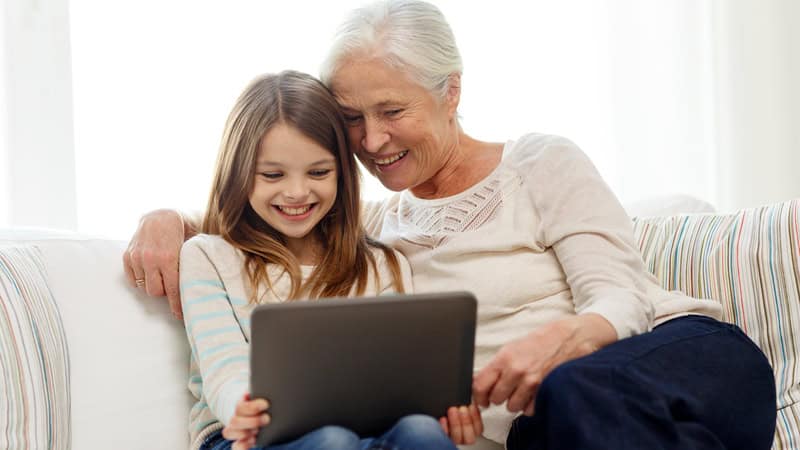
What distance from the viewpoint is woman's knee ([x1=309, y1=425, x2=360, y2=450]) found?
3.51 ft

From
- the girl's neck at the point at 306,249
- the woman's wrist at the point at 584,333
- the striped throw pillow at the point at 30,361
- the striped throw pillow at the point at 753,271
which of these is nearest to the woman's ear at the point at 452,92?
the girl's neck at the point at 306,249

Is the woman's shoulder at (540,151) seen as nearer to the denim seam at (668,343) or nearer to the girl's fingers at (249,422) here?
the denim seam at (668,343)

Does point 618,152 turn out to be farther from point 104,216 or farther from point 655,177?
point 104,216

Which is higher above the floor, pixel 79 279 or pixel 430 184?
pixel 430 184

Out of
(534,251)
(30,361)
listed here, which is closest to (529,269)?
(534,251)

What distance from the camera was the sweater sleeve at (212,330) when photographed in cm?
133

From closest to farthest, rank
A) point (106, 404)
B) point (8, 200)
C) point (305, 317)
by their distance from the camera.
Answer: point (305, 317), point (106, 404), point (8, 200)

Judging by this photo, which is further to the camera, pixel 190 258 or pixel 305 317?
pixel 190 258

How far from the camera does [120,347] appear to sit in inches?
60.6

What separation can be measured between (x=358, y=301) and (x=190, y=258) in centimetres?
52

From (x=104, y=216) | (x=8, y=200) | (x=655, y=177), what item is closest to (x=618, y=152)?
(x=655, y=177)

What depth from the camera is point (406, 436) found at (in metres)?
1.08

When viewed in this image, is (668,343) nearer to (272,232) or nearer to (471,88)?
(272,232)

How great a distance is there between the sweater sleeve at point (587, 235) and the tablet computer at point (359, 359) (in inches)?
12.9
